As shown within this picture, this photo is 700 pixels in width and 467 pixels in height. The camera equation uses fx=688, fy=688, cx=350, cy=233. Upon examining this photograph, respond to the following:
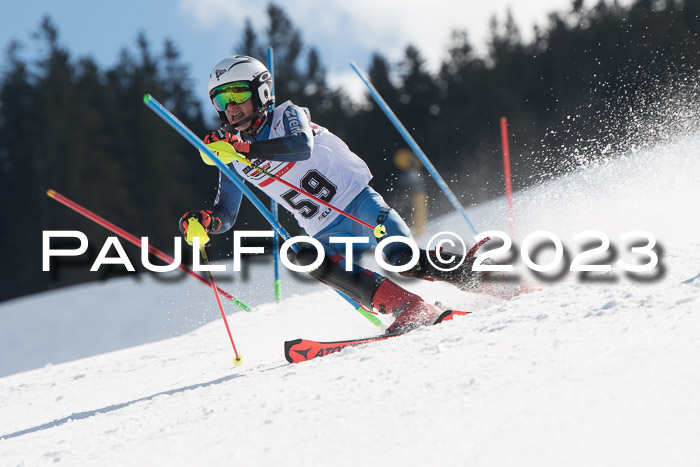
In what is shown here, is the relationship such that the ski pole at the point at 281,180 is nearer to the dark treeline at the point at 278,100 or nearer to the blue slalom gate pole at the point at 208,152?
the blue slalom gate pole at the point at 208,152

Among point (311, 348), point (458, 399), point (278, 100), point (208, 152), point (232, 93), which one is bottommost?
point (311, 348)

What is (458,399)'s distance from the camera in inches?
80.7

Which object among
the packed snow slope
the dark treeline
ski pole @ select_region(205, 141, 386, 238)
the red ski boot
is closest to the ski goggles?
ski pole @ select_region(205, 141, 386, 238)

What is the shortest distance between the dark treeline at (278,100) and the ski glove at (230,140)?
1929 cm

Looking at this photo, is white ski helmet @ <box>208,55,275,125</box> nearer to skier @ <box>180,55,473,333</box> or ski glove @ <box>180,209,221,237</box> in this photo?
skier @ <box>180,55,473,333</box>

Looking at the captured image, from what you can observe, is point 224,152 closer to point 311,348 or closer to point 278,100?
point 311,348

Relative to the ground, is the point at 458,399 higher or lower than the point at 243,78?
lower

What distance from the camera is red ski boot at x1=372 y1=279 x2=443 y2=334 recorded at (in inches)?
135

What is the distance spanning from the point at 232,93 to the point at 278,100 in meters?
29.7

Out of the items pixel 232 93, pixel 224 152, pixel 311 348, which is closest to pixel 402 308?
pixel 311 348

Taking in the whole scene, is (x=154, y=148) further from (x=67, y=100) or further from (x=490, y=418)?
(x=490, y=418)

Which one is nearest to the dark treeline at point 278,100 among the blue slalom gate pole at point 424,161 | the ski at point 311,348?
the blue slalom gate pole at point 424,161

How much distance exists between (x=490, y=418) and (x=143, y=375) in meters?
3.19

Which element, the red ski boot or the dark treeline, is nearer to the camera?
the red ski boot
